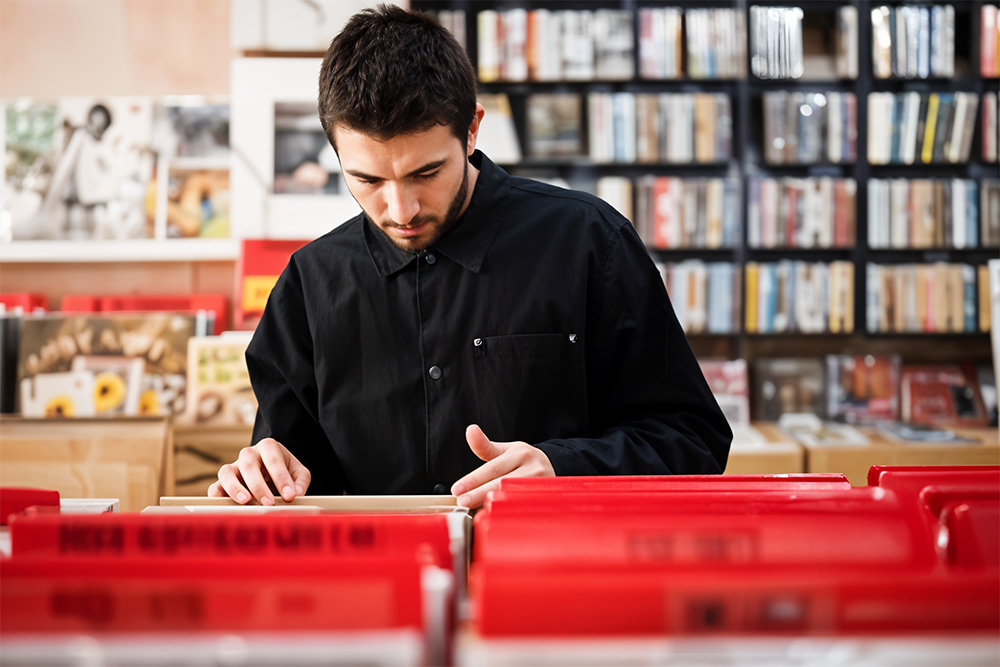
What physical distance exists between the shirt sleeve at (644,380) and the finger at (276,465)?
0.44m

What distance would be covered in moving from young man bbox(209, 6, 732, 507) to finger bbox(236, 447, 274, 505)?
0.85 feet

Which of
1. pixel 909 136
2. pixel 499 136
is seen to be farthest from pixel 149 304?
pixel 909 136

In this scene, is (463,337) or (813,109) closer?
(463,337)

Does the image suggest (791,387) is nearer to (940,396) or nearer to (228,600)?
(940,396)

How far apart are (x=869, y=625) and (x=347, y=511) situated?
48 cm

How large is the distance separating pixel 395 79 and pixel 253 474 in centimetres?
57

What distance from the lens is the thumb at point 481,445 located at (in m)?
0.92

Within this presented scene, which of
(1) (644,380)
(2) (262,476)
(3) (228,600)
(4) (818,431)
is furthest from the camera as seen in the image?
(4) (818,431)

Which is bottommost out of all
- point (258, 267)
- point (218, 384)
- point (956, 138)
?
point (218, 384)

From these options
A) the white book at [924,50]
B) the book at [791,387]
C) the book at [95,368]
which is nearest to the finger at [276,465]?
the book at [95,368]

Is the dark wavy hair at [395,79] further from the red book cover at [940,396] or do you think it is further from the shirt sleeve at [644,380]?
the red book cover at [940,396]

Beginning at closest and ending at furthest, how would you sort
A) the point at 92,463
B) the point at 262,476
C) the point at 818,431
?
the point at 262,476 < the point at 92,463 < the point at 818,431

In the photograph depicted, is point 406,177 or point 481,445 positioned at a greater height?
point 406,177

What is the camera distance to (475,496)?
837 mm
